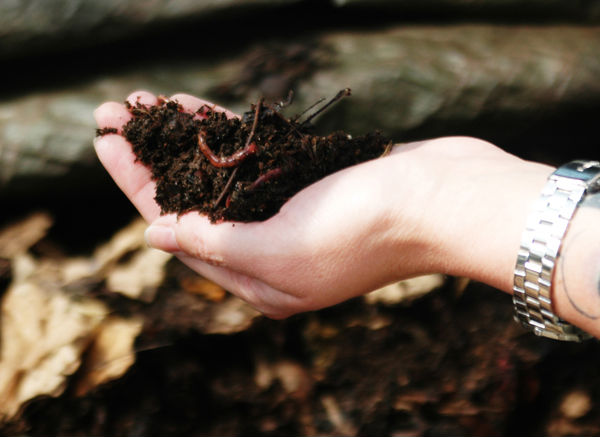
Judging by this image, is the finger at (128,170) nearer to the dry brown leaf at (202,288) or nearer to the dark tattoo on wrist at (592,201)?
the dry brown leaf at (202,288)

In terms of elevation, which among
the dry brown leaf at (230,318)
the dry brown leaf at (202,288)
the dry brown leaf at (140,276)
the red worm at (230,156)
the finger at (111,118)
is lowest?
the dry brown leaf at (230,318)

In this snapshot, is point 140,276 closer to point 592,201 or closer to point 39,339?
point 39,339

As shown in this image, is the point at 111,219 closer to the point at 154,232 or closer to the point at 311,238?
the point at 154,232

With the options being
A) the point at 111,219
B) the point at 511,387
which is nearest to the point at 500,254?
the point at 511,387

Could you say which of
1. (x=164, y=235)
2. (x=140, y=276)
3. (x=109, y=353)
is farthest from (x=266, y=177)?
(x=109, y=353)

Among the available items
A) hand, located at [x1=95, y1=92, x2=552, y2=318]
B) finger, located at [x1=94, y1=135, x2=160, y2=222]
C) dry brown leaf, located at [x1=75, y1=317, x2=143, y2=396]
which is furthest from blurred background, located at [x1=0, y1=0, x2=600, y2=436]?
hand, located at [x1=95, y1=92, x2=552, y2=318]

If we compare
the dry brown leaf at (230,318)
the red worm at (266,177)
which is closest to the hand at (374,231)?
the red worm at (266,177)
